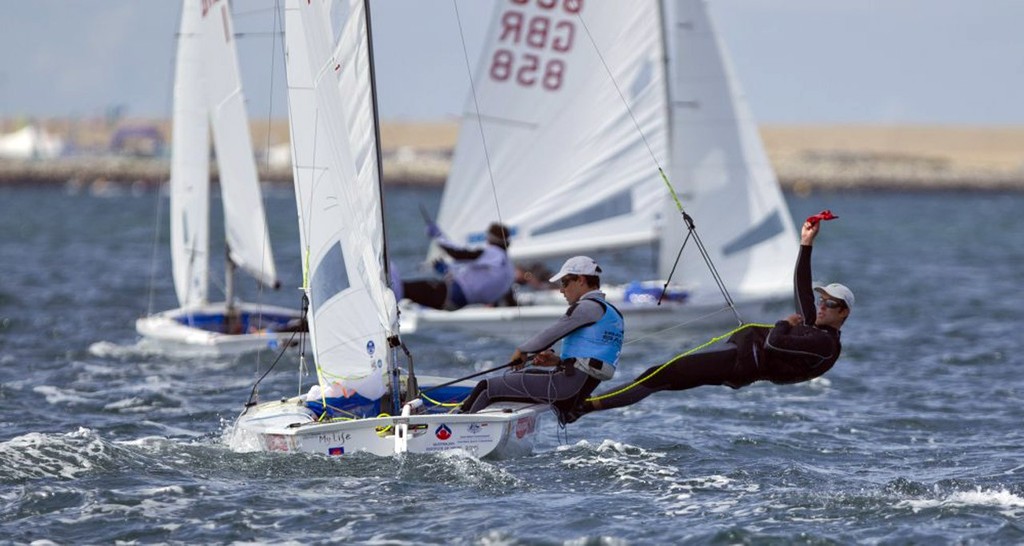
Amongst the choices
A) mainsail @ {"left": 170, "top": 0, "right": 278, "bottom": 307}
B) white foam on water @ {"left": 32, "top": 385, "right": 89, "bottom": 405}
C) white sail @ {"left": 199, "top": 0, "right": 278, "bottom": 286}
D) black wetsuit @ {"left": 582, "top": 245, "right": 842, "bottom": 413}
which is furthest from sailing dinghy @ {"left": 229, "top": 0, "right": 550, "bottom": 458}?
white sail @ {"left": 199, "top": 0, "right": 278, "bottom": 286}

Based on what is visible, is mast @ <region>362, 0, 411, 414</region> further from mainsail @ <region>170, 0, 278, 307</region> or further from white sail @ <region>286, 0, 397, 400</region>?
mainsail @ <region>170, 0, 278, 307</region>

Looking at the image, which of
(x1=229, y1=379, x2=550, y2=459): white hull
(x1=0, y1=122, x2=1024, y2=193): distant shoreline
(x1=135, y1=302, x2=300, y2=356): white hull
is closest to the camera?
(x1=229, y1=379, x2=550, y2=459): white hull

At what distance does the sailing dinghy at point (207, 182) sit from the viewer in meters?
14.5

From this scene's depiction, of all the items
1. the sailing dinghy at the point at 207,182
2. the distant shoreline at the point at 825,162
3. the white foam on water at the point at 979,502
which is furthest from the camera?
the distant shoreline at the point at 825,162

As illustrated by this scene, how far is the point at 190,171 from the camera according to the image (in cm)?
1488

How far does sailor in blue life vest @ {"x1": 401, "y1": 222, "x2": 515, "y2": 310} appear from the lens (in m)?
15.0

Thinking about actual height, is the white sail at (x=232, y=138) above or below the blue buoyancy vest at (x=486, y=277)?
above

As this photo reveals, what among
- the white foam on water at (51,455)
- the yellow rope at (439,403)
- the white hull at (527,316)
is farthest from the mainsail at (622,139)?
the white foam on water at (51,455)

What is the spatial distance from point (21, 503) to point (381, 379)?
219 cm

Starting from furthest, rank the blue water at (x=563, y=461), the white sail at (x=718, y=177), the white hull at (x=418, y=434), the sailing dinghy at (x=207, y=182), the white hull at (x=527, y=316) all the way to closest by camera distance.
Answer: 1. the white sail at (x=718, y=177)
2. the white hull at (x=527, y=316)
3. the sailing dinghy at (x=207, y=182)
4. the white hull at (x=418, y=434)
5. the blue water at (x=563, y=461)

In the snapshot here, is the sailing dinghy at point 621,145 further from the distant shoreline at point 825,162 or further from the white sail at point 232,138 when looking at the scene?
the distant shoreline at point 825,162

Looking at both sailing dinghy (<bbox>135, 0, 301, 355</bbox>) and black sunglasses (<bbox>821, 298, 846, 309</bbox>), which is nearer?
black sunglasses (<bbox>821, 298, 846, 309</bbox>)

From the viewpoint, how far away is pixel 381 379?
9148 mm

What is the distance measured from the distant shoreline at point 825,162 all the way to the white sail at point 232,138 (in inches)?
1535
